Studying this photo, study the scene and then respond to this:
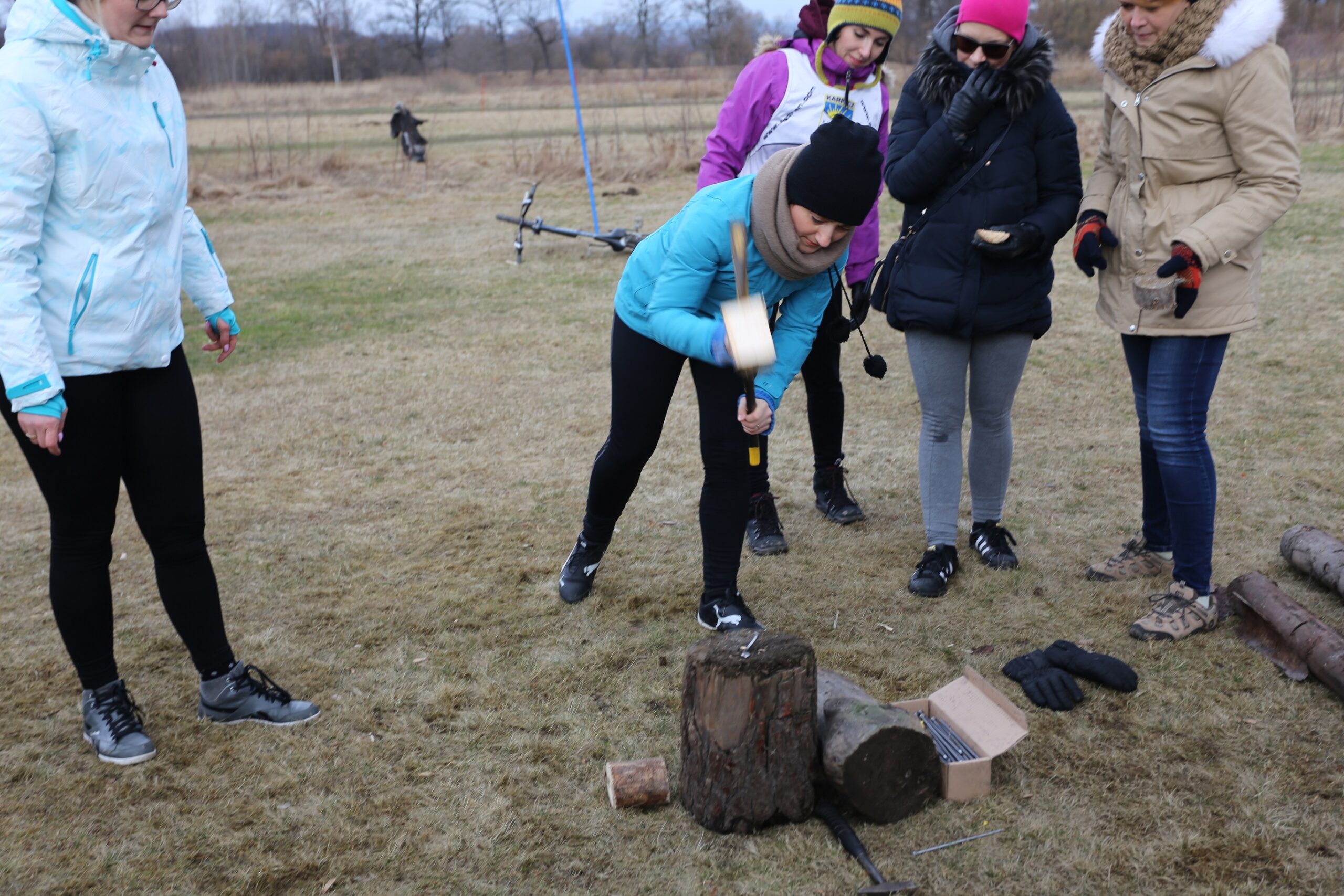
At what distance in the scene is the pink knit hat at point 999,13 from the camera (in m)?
2.97

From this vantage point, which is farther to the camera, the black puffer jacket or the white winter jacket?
the black puffer jacket

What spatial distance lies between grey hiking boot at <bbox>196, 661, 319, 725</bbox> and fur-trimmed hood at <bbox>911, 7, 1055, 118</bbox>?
2.54m

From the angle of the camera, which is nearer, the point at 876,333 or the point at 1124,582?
the point at 1124,582

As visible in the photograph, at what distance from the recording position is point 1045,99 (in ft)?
10.4

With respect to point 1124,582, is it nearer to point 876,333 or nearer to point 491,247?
point 876,333

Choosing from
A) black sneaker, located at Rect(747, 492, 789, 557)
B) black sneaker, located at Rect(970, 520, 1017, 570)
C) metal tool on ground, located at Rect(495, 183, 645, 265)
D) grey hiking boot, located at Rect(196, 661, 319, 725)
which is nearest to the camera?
grey hiking boot, located at Rect(196, 661, 319, 725)

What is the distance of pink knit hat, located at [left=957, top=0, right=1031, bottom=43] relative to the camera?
297cm

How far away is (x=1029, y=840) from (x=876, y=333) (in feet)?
17.0

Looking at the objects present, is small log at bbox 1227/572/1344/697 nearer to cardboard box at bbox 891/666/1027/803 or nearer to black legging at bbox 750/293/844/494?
cardboard box at bbox 891/666/1027/803

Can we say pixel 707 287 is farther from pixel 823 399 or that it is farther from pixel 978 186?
pixel 823 399

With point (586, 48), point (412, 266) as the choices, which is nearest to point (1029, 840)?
point (412, 266)

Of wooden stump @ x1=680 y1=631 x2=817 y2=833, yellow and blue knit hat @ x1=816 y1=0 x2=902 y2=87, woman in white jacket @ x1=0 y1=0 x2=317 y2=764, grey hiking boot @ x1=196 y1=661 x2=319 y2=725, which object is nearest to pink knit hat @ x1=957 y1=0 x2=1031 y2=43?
yellow and blue knit hat @ x1=816 y1=0 x2=902 y2=87

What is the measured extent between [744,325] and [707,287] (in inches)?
18.1

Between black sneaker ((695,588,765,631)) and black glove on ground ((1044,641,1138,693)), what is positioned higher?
black sneaker ((695,588,765,631))
